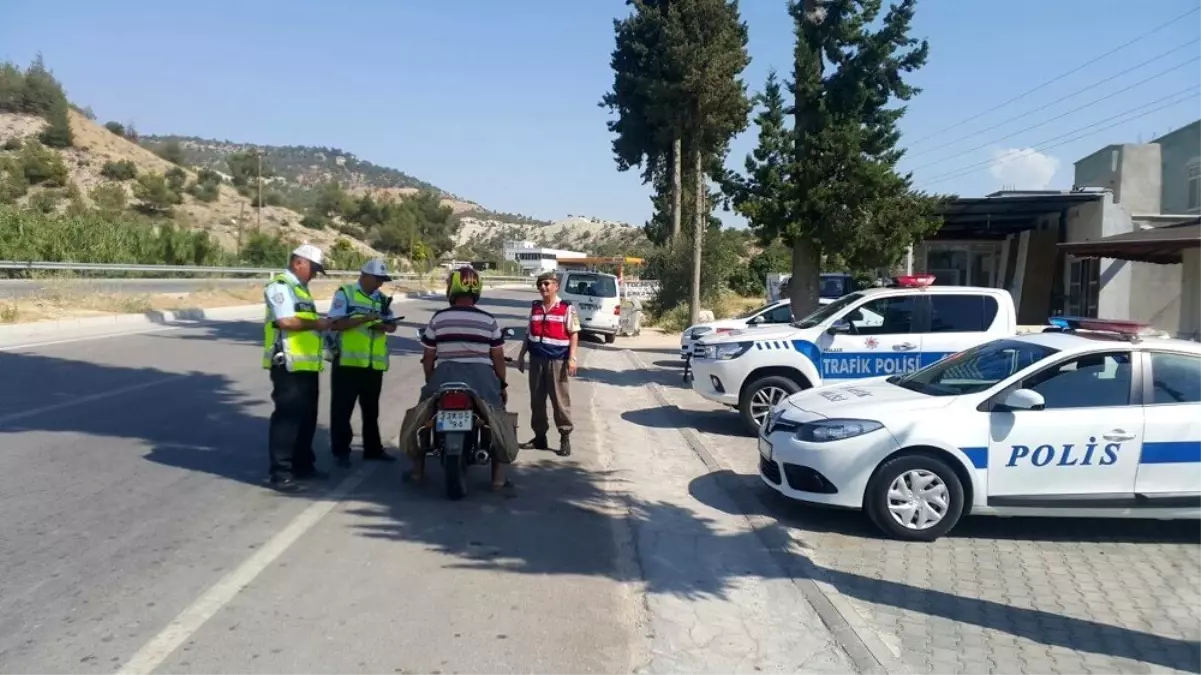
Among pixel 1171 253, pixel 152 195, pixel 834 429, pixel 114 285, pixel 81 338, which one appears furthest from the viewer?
pixel 152 195

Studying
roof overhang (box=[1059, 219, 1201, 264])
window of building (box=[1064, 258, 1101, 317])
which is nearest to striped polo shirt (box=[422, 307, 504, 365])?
roof overhang (box=[1059, 219, 1201, 264])

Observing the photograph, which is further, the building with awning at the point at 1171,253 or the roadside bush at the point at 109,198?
the roadside bush at the point at 109,198

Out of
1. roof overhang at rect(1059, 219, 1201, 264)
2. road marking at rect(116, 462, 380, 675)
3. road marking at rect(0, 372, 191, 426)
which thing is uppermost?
roof overhang at rect(1059, 219, 1201, 264)

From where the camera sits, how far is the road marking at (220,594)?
4387 millimetres

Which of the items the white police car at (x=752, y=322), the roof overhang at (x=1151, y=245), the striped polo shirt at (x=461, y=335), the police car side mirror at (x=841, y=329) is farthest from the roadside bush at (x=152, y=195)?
the striped polo shirt at (x=461, y=335)

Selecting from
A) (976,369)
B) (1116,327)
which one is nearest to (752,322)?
(976,369)

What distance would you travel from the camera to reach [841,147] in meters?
16.1

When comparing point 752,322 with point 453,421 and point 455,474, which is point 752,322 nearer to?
point 455,474

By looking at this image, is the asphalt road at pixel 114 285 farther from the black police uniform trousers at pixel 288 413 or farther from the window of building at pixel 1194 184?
the window of building at pixel 1194 184

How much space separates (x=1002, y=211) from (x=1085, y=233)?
214 cm

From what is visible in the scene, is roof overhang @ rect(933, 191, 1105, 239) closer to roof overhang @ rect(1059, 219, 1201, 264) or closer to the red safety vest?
roof overhang @ rect(1059, 219, 1201, 264)

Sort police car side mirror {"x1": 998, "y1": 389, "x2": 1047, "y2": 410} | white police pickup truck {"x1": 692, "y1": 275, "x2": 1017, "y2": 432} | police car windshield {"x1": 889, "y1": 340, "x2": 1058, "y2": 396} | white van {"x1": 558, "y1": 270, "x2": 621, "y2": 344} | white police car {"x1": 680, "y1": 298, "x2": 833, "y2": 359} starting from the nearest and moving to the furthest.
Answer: police car side mirror {"x1": 998, "y1": 389, "x2": 1047, "y2": 410}, police car windshield {"x1": 889, "y1": 340, "x2": 1058, "y2": 396}, white police pickup truck {"x1": 692, "y1": 275, "x2": 1017, "y2": 432}, white police car {"x1": 680, "y1": 298, "x2": 833, "y2": 359}, white van {"x1": 558, "y1": 270, "x2": 621, "y2": 344}

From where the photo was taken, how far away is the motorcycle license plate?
7.17 m

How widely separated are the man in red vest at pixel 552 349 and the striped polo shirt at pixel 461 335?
155 centimetres
